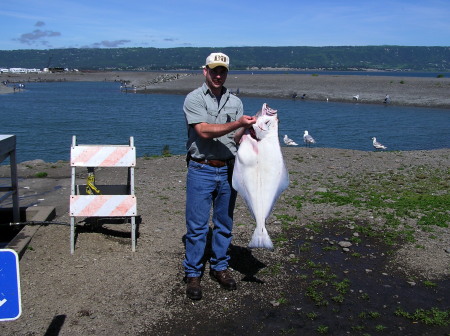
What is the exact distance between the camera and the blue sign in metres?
3.33

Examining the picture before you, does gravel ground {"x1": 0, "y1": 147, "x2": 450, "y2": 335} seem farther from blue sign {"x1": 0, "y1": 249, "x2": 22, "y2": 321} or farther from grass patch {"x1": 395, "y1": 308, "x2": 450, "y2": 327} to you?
blue sign {"x1": 0, "y1": 249, "x2": 22, "y2": 321}

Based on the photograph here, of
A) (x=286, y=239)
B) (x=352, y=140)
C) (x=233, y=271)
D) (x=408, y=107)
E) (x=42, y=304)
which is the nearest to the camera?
(x=42, y=304)

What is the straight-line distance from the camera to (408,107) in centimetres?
4741

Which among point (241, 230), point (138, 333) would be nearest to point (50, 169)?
point (241, 230)

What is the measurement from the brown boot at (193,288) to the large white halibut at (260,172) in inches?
31.7

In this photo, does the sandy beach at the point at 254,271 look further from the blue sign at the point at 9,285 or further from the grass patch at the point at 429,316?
the blue sign at the point at 9,285

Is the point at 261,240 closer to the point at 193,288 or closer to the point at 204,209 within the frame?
the point at 204,209

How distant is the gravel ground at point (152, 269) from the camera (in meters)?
5.16

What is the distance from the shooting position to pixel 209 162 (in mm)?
5609

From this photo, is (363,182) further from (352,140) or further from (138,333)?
(352,140)

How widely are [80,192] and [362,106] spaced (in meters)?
44.2

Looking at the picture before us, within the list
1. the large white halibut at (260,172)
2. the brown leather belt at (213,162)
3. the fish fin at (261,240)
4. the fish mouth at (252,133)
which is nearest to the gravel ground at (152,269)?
the fish fin at (261,240)

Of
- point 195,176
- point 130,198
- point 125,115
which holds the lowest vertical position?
point 125,115

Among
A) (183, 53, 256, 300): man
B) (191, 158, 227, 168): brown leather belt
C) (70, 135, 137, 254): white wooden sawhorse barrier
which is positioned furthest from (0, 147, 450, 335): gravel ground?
(191, 158, 227, 168): brown leather belt
